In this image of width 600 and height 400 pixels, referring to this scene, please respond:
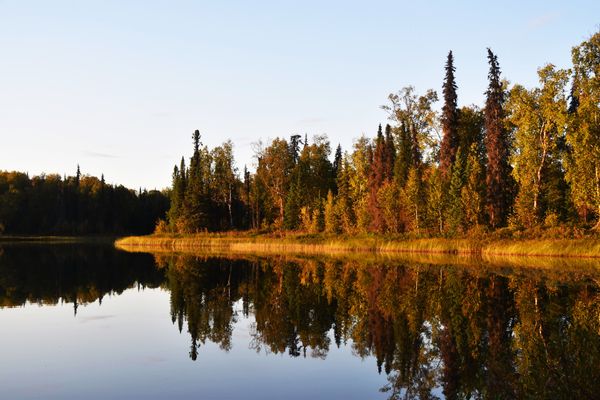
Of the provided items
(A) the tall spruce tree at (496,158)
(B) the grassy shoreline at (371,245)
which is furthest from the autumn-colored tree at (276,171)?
(A) the tall spruce tree at (496,158)

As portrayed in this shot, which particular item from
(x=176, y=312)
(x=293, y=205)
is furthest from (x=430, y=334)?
(x=293, y=205)

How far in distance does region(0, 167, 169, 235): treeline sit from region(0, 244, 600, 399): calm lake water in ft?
383

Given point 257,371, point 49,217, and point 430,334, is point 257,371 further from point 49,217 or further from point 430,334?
point 49,217

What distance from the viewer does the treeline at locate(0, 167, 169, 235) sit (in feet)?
485

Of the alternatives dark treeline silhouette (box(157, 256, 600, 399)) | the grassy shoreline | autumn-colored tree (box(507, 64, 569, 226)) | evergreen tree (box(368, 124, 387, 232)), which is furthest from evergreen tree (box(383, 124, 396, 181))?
dark treeline silhouette (box(157, 256, 600, 399))

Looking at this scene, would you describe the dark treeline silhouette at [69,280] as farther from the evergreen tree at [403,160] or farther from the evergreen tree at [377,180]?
the evergreen tree at [403,160]

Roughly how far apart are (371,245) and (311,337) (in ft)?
157

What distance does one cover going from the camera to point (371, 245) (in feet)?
217

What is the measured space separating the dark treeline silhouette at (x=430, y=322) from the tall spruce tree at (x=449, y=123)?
34.4 metres

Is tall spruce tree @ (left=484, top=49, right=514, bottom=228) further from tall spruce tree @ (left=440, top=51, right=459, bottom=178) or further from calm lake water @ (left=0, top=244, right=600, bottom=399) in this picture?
calm lake water @ (left=0, top=244, right=600, bottom=399)

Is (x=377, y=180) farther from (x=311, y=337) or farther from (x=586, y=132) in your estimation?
(x=311, y=337)

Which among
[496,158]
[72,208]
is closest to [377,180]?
[496,158]

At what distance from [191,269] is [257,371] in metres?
31.6

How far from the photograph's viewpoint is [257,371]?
1495 centimetres
